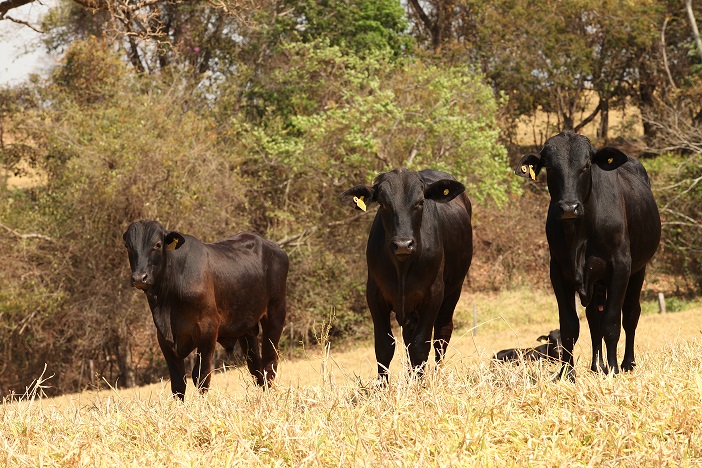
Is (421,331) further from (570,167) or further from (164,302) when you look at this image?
(164,302)

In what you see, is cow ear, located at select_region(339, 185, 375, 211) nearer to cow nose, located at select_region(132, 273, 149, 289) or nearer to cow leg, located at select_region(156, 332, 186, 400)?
cow nose, located at select_region(132, 273, 149, 289)

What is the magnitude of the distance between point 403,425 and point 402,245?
6.40 feet

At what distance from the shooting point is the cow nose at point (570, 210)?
679cm

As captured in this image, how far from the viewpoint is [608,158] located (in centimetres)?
739

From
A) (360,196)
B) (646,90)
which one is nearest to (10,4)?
(360,196)

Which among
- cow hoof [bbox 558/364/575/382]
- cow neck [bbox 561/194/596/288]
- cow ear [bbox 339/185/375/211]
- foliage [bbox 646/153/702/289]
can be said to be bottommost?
foliage [bbox 646/153/702/289]

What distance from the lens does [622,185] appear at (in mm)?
7809

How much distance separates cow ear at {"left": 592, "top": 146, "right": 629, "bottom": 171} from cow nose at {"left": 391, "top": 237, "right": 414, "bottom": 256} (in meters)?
1.53

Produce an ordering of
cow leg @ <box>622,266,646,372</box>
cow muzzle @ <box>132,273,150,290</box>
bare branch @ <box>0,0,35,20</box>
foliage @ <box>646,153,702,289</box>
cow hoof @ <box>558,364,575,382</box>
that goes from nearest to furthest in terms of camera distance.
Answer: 1. cow hoof @ <box>558,364,575,382</box>
2. cow leg @ <box>622,266,646,372</box>
3. cow muzzle @ <box>132,273,150,290</box>
4. bare branch @ <box>0,0,35,20</box>
5. foliage @ <box>646,153,702,289</box>

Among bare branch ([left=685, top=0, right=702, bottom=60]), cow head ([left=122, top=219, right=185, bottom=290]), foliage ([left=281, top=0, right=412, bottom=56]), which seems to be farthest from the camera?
bare branch ([left=685, top=0, right=702, bottom=60])

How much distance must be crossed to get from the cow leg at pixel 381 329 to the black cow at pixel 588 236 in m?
1.31

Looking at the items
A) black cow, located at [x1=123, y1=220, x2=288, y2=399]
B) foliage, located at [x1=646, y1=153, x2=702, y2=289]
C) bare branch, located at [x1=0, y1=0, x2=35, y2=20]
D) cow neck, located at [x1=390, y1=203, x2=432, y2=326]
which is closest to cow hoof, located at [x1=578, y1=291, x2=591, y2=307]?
cow neck, located at [x1=390, y1=203, x2=432, y2=326]

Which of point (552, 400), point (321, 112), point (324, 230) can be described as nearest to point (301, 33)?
point (321, 112)

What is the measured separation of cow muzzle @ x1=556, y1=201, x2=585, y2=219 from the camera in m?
6.79
